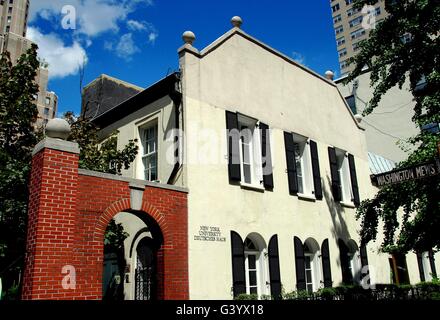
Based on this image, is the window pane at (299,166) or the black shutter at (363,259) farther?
the black shutter at (363,259)

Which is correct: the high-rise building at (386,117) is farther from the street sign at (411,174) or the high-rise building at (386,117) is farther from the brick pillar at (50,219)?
the brick pillar at (50,219)

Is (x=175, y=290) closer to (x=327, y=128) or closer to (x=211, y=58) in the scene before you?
(x=211, y=58)

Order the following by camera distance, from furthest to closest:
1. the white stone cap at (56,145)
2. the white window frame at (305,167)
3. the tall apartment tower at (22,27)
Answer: the tall apartment tower at (22,27), the white window frame at (305,167), the white stone cap at (56,145)

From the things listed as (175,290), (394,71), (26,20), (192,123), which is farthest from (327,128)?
(26,20)

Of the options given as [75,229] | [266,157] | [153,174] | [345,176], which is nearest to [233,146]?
[266,157]

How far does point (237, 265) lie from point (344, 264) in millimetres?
5615

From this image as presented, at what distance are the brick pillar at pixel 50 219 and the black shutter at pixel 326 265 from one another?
868 centimetres

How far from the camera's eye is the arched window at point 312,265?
519 inches

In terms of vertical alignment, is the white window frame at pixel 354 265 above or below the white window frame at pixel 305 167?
below

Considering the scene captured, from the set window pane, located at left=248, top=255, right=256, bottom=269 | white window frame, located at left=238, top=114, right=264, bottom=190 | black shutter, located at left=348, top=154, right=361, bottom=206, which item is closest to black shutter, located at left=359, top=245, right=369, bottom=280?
black shutter, located at left=348, top=154, right=361, bottom=206

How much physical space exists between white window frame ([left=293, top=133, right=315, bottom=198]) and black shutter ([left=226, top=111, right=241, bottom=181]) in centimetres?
320

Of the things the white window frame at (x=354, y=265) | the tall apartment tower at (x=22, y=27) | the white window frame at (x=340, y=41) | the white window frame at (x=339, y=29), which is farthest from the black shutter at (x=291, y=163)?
Answer: the tall apartment tower at (x=22, y=27)

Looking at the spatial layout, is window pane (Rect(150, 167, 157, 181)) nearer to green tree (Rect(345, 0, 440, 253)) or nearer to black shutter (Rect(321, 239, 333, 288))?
black shutter (Rect(321, 239, 333, 288))

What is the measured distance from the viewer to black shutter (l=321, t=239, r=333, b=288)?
524 inches
